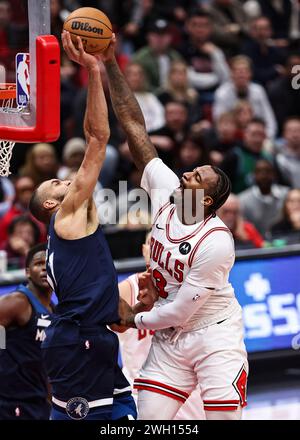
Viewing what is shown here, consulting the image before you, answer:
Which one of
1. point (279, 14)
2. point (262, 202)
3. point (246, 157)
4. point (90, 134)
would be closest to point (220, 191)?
point (90, 134)

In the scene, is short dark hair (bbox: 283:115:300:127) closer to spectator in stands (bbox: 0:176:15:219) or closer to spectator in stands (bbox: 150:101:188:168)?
spectator in stands (bbox: 150:101:188:168)

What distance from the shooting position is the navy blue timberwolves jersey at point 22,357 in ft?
24.5

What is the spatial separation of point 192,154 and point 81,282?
18.7 feet

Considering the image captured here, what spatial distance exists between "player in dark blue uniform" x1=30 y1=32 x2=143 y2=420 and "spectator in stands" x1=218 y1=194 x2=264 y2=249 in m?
4.03

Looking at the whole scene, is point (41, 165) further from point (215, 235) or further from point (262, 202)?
point (215, 235)

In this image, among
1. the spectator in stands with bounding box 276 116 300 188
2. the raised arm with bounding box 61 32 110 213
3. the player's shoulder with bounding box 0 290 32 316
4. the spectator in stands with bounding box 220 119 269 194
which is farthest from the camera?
the spectator in stands with bounding box 276 116 300 188

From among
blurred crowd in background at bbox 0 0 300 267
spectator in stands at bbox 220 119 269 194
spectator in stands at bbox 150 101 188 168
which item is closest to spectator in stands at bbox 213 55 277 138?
blurred crowd in background at bbox 0 0 300 267

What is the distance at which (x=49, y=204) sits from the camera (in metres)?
7.04

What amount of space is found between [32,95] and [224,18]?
9660mm

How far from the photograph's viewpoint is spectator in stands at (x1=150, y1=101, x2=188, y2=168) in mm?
12570

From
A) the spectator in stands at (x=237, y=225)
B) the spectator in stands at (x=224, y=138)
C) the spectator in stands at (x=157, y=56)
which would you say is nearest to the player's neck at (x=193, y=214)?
the spectator in stands at (x=237, y=225)

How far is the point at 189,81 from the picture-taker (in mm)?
14703

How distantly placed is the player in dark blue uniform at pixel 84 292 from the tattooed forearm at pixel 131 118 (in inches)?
31.2

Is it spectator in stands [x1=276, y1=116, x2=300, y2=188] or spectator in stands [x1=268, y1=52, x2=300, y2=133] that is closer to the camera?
spectator in stands [x1=276, y1=116, x2=300, y2=188]
